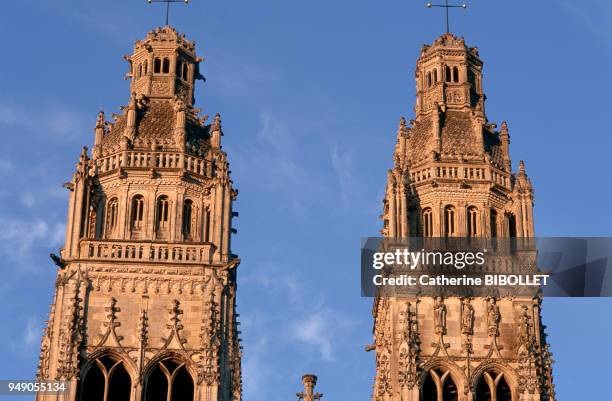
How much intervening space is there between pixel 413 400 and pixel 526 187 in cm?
911

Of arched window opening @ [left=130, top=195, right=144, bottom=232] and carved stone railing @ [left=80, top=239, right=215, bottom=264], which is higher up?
arched window opening @ [left=130, top=195, right=144, bottom=232]

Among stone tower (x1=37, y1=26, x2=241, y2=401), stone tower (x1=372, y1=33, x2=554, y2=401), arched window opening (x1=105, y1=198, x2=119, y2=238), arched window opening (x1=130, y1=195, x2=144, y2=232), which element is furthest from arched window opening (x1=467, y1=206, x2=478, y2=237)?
arched window opening (x1=105, y1=198, x2=119, y2=238)

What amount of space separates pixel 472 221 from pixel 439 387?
6.51m

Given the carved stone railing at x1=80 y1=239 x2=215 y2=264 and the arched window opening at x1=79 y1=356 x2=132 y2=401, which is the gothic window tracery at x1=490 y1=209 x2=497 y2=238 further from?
the arched window opening at x1=79 y1=356 x2=132 y2=401

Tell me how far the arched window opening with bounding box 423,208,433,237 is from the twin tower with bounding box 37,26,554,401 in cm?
4

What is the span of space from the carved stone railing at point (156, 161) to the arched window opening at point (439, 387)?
10001mm

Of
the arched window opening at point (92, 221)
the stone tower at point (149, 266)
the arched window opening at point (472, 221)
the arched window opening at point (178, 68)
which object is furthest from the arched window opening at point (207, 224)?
the arched window opening at point (472, 221)

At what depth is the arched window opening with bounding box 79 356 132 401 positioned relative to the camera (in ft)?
165

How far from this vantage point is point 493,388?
51.2 metres

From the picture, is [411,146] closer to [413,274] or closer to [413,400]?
[413,274]

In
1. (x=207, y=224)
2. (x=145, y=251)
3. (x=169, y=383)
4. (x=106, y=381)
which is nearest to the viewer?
(x=106, y=381)

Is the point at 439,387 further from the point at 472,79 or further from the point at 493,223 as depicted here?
the point at 472,79

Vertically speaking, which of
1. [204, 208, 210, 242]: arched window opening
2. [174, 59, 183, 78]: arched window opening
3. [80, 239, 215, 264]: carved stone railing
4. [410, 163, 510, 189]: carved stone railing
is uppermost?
[174, 59, 183, 78]: arched window opening

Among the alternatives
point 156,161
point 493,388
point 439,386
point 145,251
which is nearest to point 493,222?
point 493,388
